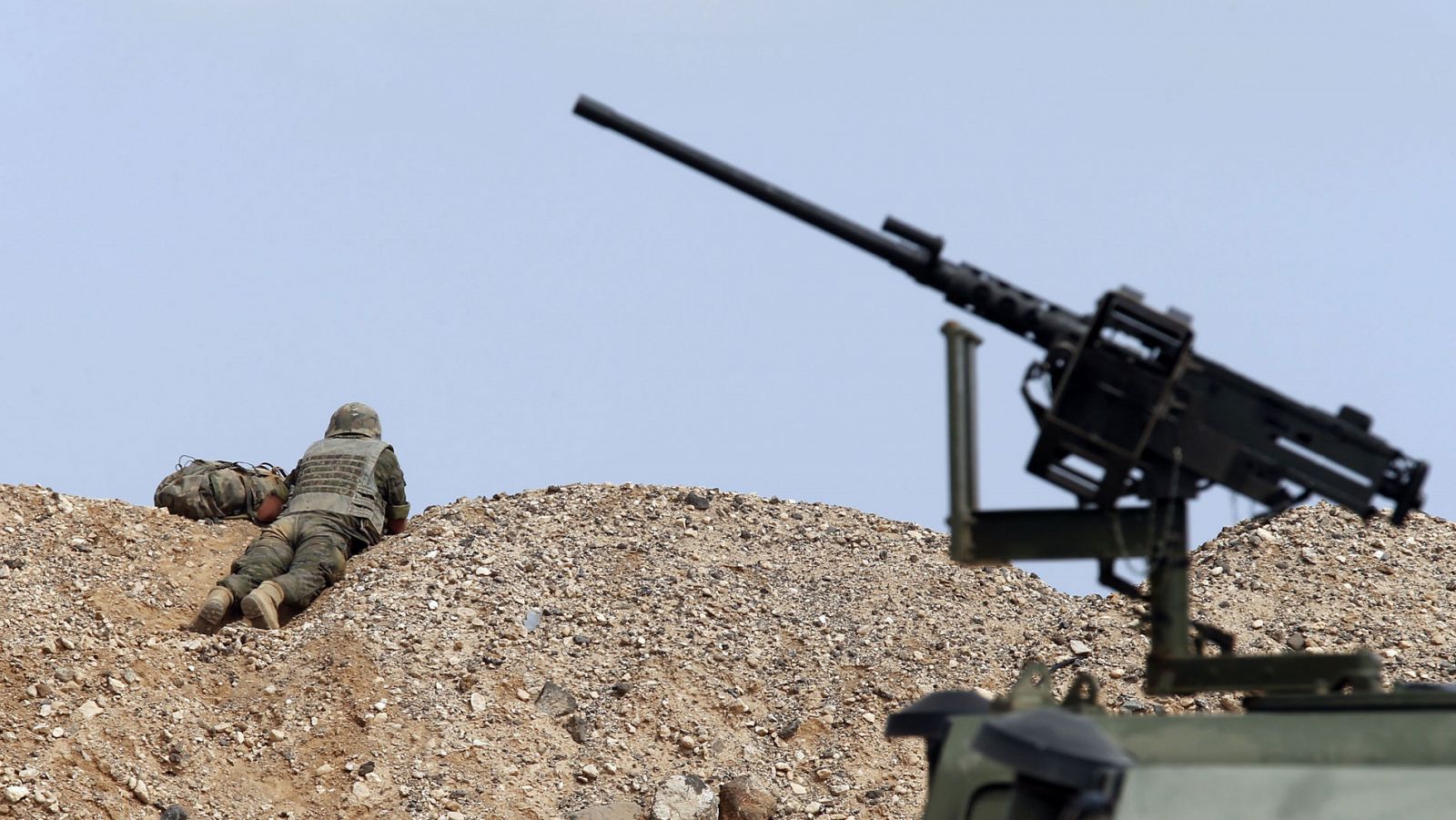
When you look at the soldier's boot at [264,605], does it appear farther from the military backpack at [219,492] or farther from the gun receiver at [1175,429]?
the gun receiver at [1175,429]

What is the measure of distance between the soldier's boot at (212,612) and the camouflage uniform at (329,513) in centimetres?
15

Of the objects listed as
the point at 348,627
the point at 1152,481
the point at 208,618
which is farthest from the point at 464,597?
the point at 1152,481

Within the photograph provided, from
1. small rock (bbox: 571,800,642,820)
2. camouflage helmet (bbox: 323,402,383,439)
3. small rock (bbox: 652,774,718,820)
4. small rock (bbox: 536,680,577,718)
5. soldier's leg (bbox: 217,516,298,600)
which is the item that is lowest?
small rock (bbox: 571,800,642,820)

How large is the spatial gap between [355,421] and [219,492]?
1284 millimetres

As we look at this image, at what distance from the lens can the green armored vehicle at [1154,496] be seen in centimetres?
414

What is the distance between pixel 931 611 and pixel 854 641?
814mm

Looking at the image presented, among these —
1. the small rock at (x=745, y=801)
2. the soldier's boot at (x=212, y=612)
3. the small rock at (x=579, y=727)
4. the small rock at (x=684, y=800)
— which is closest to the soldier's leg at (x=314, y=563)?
the soldier's boot at (x=212, y=612)

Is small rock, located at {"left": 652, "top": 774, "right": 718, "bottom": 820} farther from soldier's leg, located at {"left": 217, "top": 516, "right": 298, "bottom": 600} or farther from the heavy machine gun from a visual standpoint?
the heavy machine gun

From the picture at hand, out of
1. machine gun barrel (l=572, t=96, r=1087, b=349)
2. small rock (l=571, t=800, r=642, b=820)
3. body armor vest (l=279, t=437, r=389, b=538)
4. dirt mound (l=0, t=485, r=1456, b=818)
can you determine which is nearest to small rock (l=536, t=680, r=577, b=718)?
dirt mound (l=0, t=485, r=1456, b=818)

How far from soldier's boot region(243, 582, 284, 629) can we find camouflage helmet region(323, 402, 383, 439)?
1.70 meters

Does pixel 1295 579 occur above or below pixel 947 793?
above

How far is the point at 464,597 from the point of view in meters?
12.7

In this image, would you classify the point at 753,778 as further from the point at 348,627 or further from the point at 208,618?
the point at 208,618

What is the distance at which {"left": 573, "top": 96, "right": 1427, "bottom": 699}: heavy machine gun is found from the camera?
5141mm
